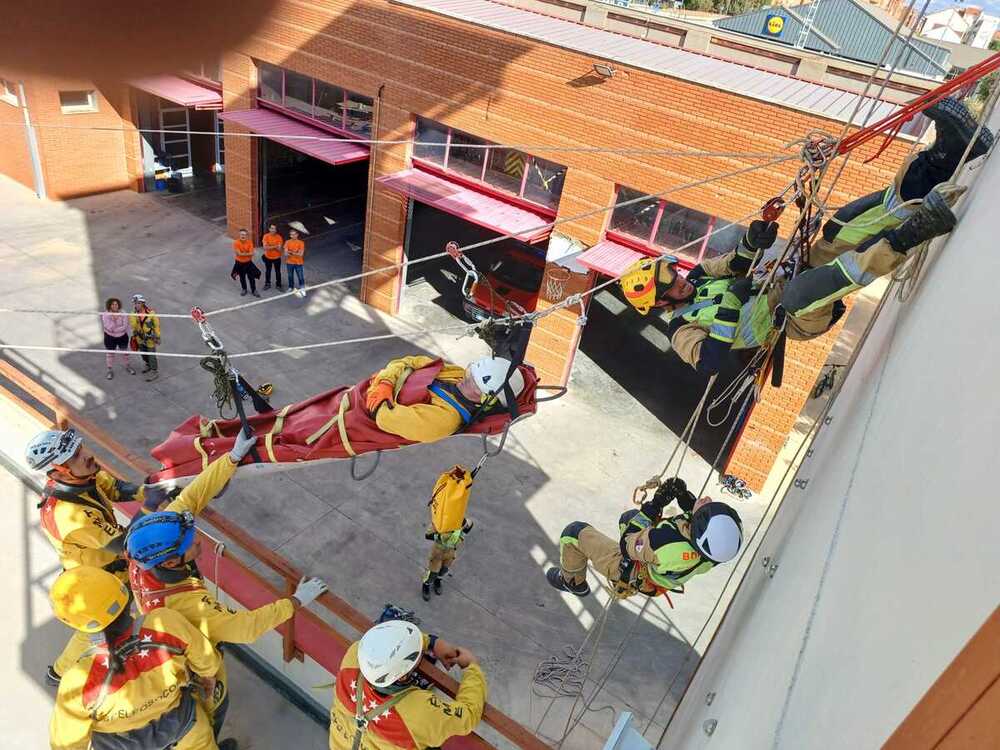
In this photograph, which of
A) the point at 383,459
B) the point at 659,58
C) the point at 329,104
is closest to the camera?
the point at 383,459

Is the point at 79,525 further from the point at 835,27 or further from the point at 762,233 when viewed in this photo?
the point at 835,27

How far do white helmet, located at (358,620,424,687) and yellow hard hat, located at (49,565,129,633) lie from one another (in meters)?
1.35

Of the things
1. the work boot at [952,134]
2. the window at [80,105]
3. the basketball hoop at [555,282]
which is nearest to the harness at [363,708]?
the work boot at [952,134]

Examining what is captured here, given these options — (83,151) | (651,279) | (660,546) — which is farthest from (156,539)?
(83,151)

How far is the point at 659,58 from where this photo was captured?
1017 centimetres

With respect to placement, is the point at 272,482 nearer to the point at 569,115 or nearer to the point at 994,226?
the point at 569,115

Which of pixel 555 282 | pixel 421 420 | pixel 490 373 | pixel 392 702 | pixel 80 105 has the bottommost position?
pixel 80 105

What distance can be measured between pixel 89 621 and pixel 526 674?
447cm

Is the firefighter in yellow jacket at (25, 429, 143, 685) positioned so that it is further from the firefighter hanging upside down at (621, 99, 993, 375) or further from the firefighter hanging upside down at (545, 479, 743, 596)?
the firefighter hanging upside down at (621, 99, 993, 375)

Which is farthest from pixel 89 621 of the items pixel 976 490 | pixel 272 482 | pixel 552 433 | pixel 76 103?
pixel 76 103

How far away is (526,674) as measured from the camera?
689 cm

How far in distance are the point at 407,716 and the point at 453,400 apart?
2020 millimetres

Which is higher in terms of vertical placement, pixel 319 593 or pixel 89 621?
pixel 89 621

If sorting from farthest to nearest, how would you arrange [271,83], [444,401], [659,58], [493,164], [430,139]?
[271,83] < [430,139] < [493,164] < [659,58] < [444,401]
